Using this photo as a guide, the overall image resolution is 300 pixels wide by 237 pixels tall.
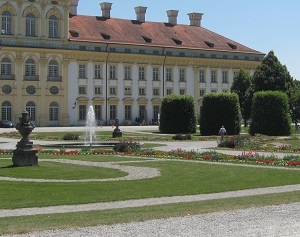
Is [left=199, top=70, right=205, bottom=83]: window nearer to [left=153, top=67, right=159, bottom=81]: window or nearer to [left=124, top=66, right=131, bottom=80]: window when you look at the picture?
[left=153, top=67, right=159, bottom=81]: window

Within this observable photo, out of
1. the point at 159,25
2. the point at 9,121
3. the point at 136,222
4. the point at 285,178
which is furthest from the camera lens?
A: the point at 159,25

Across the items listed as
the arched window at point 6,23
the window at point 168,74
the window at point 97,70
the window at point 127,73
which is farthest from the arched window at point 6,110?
the window at point 168,74

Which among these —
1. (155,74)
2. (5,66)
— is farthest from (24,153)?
(155,74)

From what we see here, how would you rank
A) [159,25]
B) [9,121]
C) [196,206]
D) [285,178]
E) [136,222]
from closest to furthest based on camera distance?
1. [136,222]
2. [196,206]
3. [285,178]
4. [9,121]
5. [159,25]

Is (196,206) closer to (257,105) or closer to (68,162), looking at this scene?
(68,162)

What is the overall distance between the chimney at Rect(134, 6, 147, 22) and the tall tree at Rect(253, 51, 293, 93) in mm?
23756

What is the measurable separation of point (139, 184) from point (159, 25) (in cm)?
7275

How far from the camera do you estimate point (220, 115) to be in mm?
56812

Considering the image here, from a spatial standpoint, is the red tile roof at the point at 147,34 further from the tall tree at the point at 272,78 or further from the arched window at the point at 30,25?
the tall tree at the point at 272,78

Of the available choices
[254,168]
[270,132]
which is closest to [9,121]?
[270,132]

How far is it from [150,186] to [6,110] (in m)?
59.2

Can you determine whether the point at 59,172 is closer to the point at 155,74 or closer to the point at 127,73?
the point at 127,73

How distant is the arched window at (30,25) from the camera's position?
7625cm

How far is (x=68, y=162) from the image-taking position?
25.0 meters
